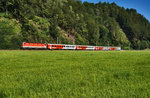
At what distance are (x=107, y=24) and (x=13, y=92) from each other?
121 m

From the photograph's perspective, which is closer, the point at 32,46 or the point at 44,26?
the point at 32,46

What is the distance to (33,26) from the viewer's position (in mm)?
56094

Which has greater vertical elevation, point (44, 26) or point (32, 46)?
point (44, 26)

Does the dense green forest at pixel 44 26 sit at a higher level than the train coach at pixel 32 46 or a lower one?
higher

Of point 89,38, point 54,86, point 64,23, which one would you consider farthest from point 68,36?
point 54,86

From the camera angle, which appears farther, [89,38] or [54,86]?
[89,38]

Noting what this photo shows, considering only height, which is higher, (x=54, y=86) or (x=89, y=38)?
(x=89, y=38)

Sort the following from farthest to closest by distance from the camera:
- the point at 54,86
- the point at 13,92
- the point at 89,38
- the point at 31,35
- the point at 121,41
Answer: the point at 121,41
the point at 89,38
the point at 31,35
the point at 54,86
the point at 13,92

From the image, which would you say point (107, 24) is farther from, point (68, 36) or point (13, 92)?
point (13, 92)

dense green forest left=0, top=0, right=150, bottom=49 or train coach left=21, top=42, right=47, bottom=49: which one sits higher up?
dense green forest left=0, top=0, right=150, bottom=49

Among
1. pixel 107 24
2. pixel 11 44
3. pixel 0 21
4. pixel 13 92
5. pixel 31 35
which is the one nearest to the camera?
pixel 13 92

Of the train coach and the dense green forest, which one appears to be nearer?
the train coach

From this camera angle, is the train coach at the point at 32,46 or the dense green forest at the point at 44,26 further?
the dense green forest at the point at 44,26

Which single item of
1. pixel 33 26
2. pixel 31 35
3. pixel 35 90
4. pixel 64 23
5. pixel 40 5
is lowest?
pixel 35 90
